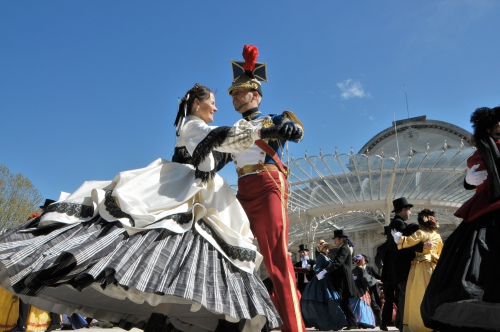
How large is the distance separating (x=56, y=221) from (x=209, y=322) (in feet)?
3.81

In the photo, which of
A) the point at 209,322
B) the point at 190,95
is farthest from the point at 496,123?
the point at 209,322

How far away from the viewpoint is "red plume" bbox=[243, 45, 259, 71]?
3732mm

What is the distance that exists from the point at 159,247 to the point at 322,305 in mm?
5886

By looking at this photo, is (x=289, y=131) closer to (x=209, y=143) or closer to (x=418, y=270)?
(x=209, y=143)

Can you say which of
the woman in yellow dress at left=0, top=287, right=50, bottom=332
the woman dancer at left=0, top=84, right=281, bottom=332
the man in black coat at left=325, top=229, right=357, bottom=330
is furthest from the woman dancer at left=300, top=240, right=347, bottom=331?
the woman dancer at left=0, top=84, right=281, bottom=332

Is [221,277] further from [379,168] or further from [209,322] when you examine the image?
[379,168]

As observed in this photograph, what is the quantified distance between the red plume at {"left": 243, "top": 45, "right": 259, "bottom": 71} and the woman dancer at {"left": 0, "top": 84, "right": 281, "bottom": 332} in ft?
1.80

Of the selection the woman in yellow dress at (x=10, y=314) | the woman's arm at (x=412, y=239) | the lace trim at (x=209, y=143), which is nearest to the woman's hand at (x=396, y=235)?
the woman's arm at (x=412, y=239)

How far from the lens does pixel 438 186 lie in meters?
18.4

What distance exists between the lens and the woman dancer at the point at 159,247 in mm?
2229

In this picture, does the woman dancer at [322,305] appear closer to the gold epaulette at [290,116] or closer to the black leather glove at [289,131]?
the gold epaulette at [290,116]

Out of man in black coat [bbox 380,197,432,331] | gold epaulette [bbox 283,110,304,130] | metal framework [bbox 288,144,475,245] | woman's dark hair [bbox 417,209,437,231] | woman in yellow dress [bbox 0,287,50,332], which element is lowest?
woman in yellow dress [bbox 0,287,50,332]

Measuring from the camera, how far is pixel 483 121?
3.48m

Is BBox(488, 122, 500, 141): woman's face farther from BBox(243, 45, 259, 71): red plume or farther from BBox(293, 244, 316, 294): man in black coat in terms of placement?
BBox(293, 244, 316, 294): man in black coat
